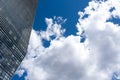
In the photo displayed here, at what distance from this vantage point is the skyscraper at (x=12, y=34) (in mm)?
120562

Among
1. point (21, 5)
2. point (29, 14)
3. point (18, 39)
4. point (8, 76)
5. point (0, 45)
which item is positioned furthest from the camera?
point (29, 14)

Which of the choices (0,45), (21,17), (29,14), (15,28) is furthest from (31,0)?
(0,45)

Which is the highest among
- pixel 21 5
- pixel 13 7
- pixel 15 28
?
pixel 21 5

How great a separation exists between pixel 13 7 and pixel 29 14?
70.8ft

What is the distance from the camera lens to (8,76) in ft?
413

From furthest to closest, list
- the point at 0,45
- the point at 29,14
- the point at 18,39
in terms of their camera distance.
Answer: the point at 29,14 → the point at 18,39 → the point at 0,45

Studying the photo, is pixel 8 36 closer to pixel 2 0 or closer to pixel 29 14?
pixel 2 0

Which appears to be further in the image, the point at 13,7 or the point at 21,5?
the point at 21,5

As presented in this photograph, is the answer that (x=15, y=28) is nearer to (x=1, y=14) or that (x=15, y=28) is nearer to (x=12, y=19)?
(x=12, y=19)

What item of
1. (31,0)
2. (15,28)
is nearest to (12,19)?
(15,28)

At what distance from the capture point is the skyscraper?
120562 mm

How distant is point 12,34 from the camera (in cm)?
12794

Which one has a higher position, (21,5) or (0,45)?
(21,5)

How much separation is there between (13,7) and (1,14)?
46.0 ft
